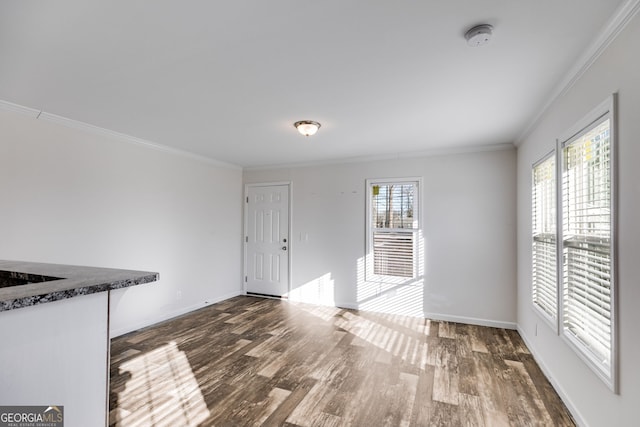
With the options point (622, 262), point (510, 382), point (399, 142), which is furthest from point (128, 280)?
point (399, 142)

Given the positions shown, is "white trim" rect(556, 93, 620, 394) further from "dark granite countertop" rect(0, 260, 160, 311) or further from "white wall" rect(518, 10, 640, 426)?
"dark granite countertop" rect(0, 260, 160, 311)

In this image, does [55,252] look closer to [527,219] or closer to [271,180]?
[271,180]

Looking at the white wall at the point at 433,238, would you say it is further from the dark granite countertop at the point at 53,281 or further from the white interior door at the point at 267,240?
the dark granite countertop at the point at 53,281

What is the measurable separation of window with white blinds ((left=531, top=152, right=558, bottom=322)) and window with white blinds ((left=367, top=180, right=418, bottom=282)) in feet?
5.06

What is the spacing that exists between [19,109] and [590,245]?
4681 millimetres

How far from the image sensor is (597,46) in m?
Answer: 1.76

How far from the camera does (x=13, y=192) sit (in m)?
2.77

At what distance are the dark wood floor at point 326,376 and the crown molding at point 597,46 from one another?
237 cm

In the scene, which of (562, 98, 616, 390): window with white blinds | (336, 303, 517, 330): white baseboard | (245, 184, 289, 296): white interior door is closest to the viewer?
(562, 98, 616, 390): window with white blinds

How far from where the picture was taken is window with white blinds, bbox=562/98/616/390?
1.73 m

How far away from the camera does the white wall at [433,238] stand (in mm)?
3992

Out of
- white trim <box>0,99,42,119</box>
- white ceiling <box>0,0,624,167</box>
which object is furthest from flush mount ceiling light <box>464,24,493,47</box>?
white trim <box>0,99,42,119</box>

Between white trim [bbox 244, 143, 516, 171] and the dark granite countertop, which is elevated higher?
white trim [bbox 244, 143, 516, 171]

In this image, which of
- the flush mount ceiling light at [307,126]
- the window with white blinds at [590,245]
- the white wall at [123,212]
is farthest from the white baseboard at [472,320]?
the white wall at [123,212]
